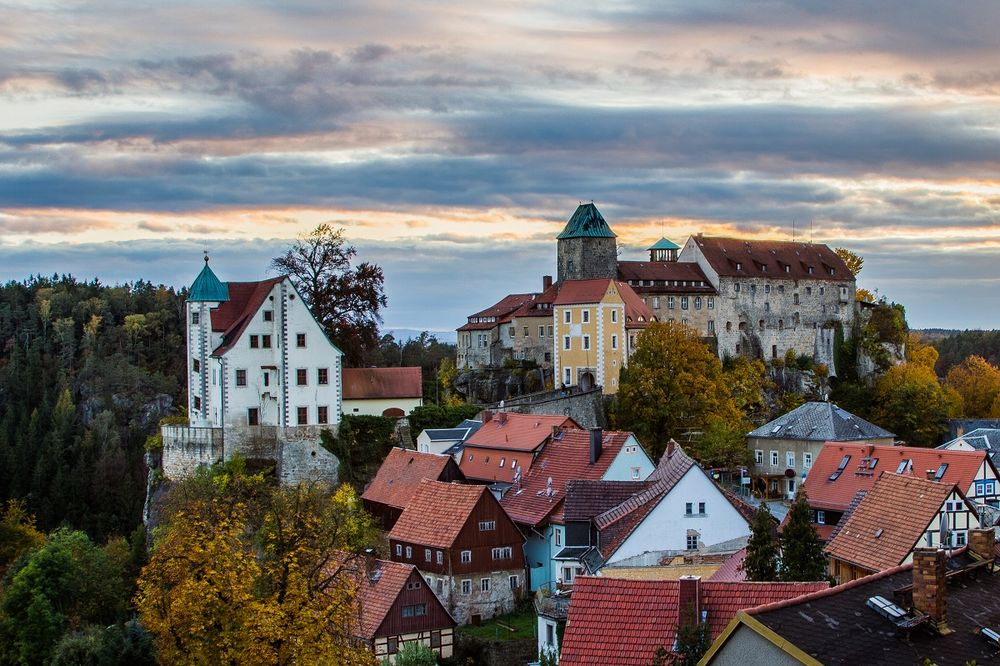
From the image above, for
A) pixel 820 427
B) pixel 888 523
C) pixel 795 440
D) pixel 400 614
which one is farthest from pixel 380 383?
pixel 888 523

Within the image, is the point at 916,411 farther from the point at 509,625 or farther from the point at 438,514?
the point at 509,625

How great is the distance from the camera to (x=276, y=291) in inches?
2475

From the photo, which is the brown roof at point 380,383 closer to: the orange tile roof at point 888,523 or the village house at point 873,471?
the village house at point 873,471

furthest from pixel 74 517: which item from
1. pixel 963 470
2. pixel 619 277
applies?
pixel 963 470

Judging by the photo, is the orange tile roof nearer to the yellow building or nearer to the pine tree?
the pine tree

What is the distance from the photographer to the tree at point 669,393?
246 ft

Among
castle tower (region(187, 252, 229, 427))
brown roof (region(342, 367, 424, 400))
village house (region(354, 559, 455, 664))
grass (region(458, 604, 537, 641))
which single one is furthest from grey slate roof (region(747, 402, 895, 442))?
village house (region(354, 559, 455, 664))

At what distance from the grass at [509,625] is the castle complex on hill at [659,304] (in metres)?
33.5

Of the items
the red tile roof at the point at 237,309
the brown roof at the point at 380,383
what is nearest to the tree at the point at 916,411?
the brown roof at the point at 380,383

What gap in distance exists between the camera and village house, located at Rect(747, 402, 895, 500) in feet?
237

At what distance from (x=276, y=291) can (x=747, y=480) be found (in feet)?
90.0

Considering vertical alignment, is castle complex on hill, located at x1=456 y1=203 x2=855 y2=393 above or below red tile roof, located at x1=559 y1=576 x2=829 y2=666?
above

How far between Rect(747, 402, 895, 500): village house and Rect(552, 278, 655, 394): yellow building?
11062 mm

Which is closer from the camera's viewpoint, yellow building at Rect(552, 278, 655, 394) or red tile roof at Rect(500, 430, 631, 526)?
red tile roof at Rect(500, 430, 631, 526)
